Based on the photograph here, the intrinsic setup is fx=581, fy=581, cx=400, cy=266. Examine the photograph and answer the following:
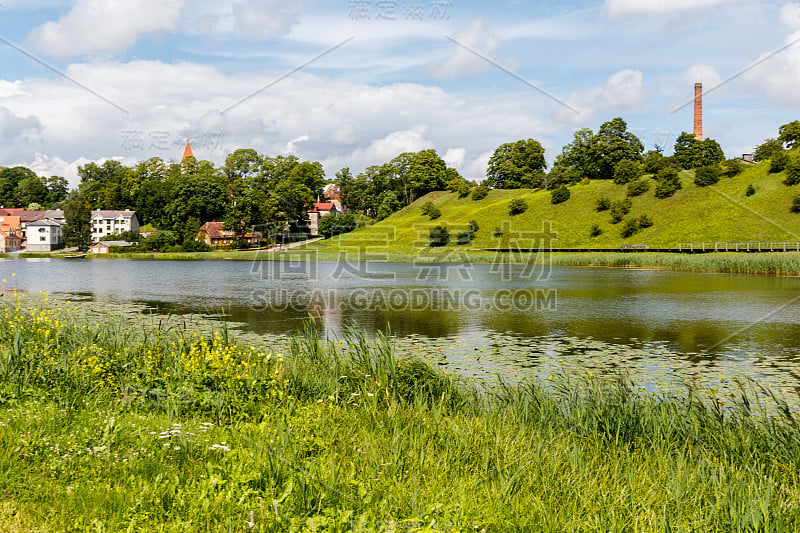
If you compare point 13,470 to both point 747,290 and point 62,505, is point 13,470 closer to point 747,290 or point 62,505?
point 62,505

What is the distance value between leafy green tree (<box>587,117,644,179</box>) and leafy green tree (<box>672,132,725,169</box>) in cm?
896

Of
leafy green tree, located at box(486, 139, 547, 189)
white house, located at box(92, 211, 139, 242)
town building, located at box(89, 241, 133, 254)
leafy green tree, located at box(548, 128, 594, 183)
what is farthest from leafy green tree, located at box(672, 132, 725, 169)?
white house, located at box(92, 211, 139, 242)

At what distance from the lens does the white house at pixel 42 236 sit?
125000 mm

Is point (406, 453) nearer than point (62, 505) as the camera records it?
No

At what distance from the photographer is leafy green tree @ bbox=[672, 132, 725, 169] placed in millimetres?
100938

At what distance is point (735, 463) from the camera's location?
23.5 feet

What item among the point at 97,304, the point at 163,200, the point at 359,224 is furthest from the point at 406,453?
the point at 163,200

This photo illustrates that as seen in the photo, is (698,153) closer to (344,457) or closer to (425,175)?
(425,175)

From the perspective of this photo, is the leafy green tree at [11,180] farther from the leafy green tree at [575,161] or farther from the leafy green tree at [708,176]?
the leafy green tree at [708,176]

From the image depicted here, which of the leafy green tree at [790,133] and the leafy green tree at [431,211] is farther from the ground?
the leafy green tree at [790,133]

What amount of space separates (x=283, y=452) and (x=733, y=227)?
278 feet

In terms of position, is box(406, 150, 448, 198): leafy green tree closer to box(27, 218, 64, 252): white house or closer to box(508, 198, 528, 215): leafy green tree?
box(508, 198, 528, 215): leafy green tree

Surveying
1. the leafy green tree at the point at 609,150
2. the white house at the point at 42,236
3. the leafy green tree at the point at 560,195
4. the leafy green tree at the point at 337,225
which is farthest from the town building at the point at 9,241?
the leafy green tree at the point at 609,150

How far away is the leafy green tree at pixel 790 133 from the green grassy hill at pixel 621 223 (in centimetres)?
1214
